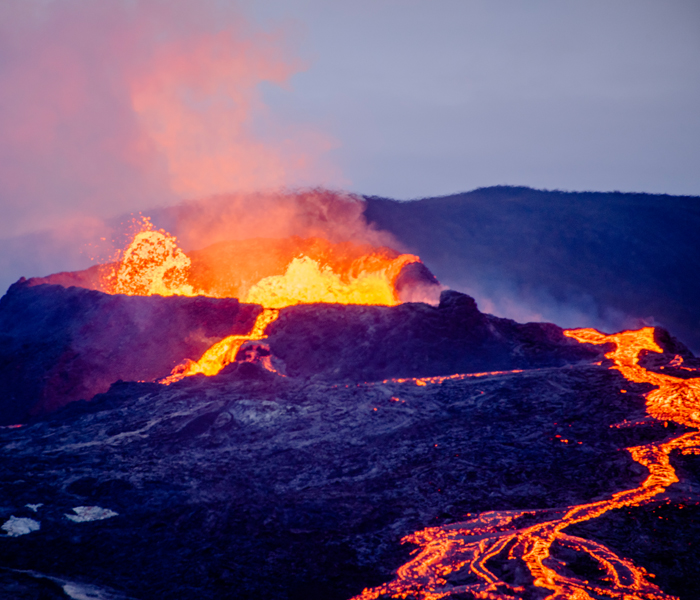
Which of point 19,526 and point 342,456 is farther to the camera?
point 342,456

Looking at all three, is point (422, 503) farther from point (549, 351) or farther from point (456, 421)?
point (549, 351)

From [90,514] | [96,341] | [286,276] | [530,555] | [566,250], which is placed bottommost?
[530,555]

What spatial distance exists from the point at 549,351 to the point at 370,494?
959cm

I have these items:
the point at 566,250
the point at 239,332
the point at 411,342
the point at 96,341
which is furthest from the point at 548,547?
the point at 566,250

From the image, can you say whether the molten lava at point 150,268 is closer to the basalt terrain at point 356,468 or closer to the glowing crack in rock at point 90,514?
the basalt terrain at point 356,468

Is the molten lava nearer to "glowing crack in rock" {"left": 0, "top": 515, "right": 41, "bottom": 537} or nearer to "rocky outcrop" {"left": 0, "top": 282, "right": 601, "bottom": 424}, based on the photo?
"rocky outcrop" {"left": 0, "top": 282, "right": 601, "bottom": 424}

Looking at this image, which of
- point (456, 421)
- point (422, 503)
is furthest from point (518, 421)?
point (422, 503)

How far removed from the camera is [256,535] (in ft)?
25.8

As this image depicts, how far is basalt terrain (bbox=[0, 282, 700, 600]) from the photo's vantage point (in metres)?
6.76

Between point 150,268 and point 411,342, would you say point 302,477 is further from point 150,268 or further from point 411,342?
point 150,268

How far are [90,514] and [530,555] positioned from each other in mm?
6463

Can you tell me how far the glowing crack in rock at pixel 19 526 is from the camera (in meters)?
7.75

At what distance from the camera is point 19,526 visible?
7.91m

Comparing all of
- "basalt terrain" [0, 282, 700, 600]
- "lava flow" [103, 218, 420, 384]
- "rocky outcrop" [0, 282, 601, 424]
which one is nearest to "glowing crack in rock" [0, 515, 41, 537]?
"basalt terrain" [0, 282, 700, 600]
